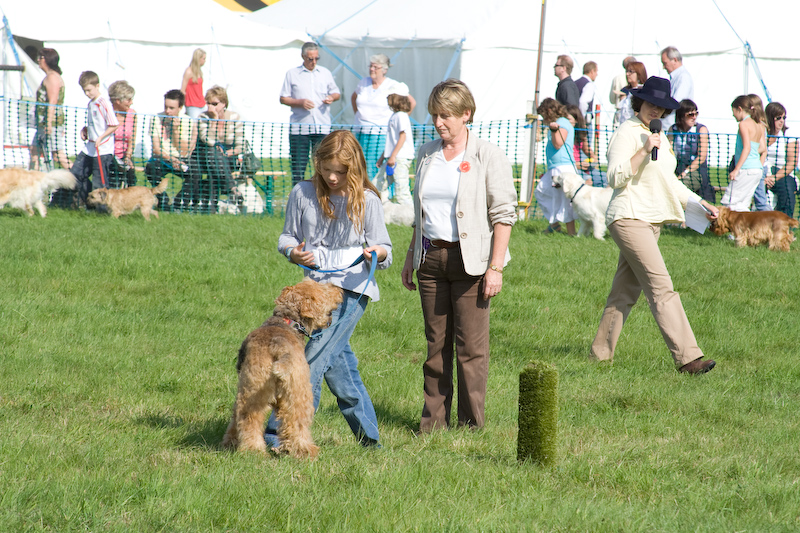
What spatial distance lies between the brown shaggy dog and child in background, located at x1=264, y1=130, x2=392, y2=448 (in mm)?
142

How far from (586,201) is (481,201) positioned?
7.36m

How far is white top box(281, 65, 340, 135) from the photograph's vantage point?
46.1 ft

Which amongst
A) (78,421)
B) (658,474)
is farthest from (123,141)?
(658,474)

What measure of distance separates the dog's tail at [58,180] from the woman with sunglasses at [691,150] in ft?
31.9

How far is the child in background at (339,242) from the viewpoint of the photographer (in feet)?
13.8

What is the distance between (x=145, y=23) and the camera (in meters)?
20.8

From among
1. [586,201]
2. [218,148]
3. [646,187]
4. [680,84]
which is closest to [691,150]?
[680,84]

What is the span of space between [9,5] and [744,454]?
67.3 feet

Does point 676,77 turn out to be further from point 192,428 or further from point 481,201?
point 192,428

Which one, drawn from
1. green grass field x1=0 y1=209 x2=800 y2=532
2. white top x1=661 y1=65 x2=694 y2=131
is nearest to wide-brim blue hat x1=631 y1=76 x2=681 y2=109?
green grass field x1=0 y1=209 x2=800 y2=532

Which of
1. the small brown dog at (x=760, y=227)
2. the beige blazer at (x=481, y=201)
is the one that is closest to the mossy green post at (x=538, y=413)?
the beige blazer at (x=481, y=201)

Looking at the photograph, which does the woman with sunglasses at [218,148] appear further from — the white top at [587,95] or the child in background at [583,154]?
the white top at [587,95]

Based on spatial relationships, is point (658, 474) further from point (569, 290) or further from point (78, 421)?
point (569, 290)

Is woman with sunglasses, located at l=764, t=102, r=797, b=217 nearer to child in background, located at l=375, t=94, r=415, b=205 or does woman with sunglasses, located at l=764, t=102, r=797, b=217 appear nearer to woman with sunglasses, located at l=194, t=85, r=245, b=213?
child in background, located at l=375, t=94, r=415, b=205
